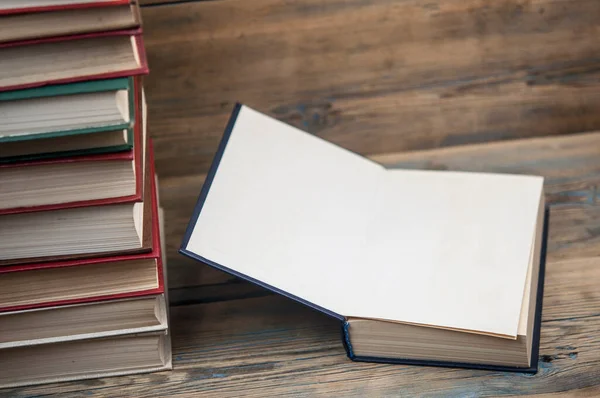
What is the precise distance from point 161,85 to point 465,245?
513 millimetres

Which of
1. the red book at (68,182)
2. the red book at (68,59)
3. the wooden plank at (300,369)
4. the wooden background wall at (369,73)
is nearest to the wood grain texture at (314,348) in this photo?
the wooden plank at (300,369)

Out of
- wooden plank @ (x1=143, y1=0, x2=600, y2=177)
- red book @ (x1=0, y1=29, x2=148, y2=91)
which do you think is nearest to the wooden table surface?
wooden plank @ (x1=143, y1=0, x2=600, y2=177)

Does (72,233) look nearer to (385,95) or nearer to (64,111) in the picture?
(64,111)

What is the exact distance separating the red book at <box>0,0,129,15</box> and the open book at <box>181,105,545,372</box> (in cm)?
28

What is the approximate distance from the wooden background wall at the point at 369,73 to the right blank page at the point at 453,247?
0.19 metres

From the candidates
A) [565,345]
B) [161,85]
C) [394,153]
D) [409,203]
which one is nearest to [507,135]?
[394,153]

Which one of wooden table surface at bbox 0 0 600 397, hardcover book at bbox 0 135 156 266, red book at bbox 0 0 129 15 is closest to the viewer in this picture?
red book at bbox 0 0 129 15

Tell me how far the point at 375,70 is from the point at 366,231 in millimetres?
324

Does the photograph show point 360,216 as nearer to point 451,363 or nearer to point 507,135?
point 451,363

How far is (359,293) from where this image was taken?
0.92 metres

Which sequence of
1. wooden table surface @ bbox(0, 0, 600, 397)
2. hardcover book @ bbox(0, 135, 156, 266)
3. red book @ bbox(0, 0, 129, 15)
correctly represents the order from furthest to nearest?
wooden table surface @ bbox(0, 0, 600, 397)
hardcover book @ bbox(0, 135, 156, 266)
red book @ bbox(0, 0, 129, 15)

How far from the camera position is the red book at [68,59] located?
2.51 feet

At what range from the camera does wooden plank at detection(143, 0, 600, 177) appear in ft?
3.86

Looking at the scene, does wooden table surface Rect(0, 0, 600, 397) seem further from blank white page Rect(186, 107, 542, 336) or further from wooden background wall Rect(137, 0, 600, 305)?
blank white page Rect(186, 107, 542, 336)
